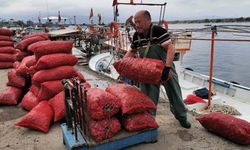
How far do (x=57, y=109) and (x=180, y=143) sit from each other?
74.3 inches

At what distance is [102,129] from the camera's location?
274 cm

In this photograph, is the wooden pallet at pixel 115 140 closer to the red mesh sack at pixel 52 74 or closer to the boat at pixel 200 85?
the red mesh sack at pixel 52 74

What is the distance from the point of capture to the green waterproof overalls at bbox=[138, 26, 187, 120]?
329 centimetres

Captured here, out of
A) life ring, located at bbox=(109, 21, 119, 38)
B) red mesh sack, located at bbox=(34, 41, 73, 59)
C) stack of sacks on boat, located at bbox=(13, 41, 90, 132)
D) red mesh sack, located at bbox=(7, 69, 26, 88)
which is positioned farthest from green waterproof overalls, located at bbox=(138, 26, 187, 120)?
life ring, located at bbox=(109, 21, 119, 38)

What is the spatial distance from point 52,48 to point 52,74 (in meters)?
0.57

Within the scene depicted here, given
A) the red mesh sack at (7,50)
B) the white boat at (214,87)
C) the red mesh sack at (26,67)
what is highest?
the red mesh sack at (26,67)

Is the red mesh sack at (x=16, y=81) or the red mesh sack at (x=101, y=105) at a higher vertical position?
the red mesh sack at (x=101, y=105)

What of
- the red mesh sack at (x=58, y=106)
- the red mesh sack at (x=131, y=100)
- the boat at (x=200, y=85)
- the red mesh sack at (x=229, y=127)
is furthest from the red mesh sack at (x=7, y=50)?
the red mesh sack at (x=229, y=127)

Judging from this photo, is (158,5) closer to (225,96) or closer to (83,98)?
(225,96)

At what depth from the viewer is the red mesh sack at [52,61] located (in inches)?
171

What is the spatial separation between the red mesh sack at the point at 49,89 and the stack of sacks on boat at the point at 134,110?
146 centimetres

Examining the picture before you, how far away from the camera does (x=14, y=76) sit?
5242 mm

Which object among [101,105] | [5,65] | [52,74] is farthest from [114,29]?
[101,105]

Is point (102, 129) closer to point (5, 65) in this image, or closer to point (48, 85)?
point (48, 85)
